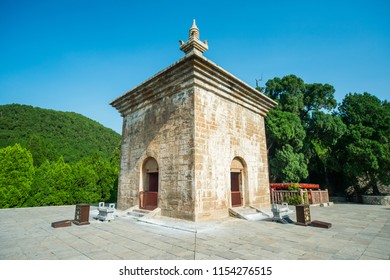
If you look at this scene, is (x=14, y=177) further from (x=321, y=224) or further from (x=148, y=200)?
(x=321, y=224)

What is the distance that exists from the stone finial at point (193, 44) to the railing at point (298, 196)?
980 cm

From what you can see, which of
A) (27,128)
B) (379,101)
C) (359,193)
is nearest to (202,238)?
(359,193)

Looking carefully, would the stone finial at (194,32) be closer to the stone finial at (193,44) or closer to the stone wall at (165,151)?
the stone finial at (193,44)

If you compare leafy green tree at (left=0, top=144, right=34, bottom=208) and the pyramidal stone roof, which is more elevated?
the pyramidal stone roof

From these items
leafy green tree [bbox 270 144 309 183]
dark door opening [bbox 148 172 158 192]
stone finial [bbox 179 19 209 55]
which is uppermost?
stone finial [bbox 179 19 209 55]

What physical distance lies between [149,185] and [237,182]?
12.5 feet

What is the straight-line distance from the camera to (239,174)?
29.7 ft

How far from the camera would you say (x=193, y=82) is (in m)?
7.34

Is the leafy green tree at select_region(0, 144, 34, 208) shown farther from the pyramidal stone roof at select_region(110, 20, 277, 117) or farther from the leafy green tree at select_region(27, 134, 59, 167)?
the leafy green tree at select_region(27, 134, 59, 167)

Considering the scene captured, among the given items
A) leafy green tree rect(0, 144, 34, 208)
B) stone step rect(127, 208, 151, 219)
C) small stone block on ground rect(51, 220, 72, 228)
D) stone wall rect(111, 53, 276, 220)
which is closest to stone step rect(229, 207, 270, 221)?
stone wall rect(111, 53, 276, 220)

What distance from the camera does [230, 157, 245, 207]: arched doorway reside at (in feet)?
28.1

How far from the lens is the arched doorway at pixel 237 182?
8.58m

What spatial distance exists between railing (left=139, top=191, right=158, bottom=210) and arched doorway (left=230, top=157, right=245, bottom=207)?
3.08 metres

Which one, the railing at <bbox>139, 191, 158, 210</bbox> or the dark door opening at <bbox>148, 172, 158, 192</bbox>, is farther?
the dark door opening at <bbox>148, 172, 158, 192</bbox>
